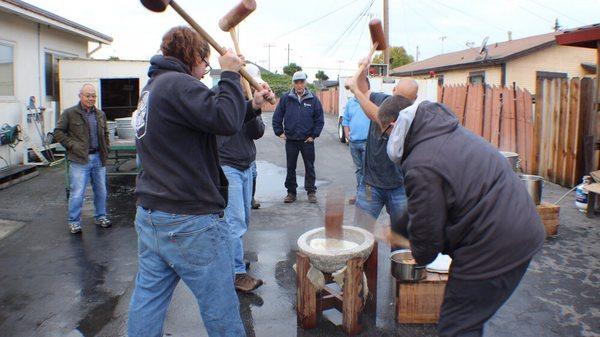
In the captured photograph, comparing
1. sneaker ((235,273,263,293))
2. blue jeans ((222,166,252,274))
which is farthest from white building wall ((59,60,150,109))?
sneaker ((235,273,263,293))

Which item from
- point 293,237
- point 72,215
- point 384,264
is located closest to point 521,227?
point 384,264

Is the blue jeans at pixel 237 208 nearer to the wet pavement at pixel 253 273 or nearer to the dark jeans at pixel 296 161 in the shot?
the wet pavement at pixel 253 273

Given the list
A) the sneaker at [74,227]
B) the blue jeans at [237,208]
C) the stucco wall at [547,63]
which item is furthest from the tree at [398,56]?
the blue jeans at [237,208]

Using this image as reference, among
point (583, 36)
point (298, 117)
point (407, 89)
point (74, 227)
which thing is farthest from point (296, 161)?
point (583, 36)

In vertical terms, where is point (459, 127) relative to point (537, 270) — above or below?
above

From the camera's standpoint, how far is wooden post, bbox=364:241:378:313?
148 inches

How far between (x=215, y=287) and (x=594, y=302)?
342 cm

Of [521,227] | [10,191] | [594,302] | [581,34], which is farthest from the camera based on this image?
[10,191]

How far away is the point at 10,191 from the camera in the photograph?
8570 millimetres

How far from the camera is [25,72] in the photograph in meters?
10.7

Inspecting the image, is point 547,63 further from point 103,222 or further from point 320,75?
point 320,75

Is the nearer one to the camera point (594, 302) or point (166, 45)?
point (166, 45)

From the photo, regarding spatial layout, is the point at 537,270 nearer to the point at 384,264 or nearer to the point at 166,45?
the point at 384,264

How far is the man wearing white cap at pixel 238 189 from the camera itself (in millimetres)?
4188
